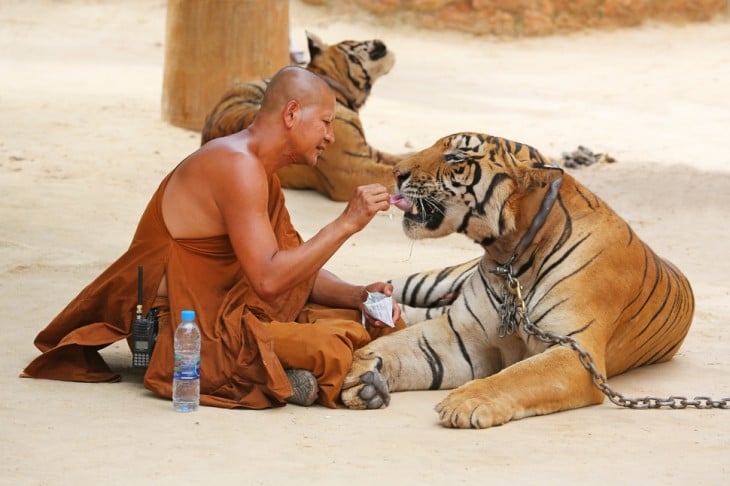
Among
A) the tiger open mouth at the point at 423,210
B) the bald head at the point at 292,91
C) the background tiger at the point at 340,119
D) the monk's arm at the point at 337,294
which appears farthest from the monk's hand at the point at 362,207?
the background tiger at the point at 340,119

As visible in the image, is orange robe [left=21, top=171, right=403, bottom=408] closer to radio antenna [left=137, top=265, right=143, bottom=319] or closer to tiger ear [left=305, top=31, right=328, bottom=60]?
radio antenna [left=137, top=265, right=143, bottom=319]

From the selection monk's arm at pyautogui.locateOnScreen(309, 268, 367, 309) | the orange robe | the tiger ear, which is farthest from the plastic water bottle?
the tiger ear

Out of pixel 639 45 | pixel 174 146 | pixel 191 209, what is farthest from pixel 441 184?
pixel 639 45

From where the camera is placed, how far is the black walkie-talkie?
14.6 feet

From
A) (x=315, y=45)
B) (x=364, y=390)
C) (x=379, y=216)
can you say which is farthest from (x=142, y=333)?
(x=315, y=45)

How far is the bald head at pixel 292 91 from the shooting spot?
14.7ft

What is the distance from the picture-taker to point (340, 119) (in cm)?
891

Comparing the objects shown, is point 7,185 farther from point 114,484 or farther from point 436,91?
point 436,91

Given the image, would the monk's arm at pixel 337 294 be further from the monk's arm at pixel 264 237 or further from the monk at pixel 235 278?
the monk's arm at pixel 264 237

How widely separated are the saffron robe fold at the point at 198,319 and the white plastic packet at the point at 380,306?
174 millimetres

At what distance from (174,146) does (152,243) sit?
5.58m

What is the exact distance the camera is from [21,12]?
57.1 feet

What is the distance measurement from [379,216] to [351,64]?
1251 millimetres

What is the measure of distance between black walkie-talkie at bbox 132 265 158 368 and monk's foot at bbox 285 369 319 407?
19.9 inches
